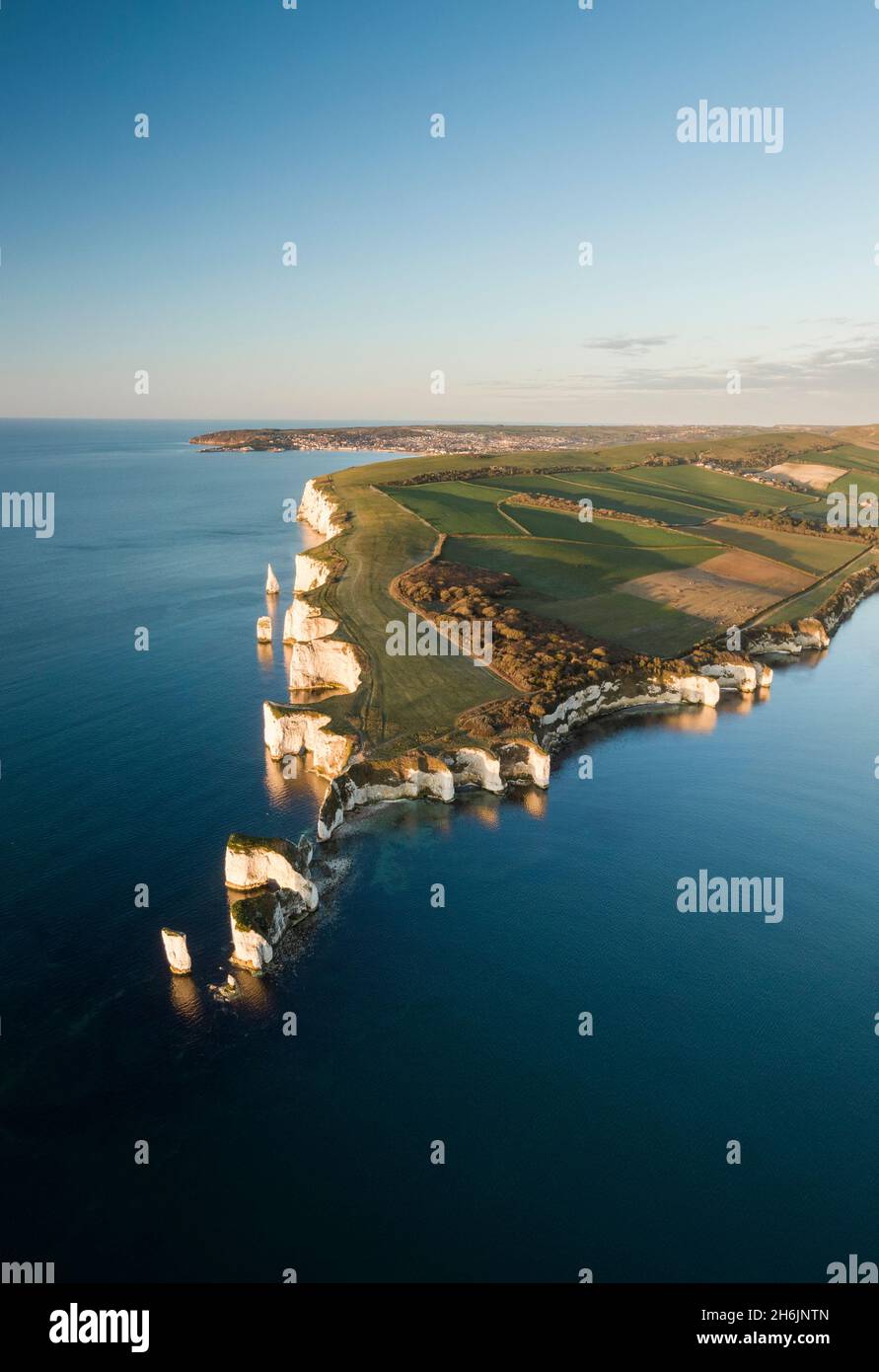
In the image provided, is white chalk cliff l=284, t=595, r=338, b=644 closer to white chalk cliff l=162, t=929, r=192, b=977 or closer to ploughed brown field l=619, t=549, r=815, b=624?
white chalk cliff l=162, t=929, r=192, b=977

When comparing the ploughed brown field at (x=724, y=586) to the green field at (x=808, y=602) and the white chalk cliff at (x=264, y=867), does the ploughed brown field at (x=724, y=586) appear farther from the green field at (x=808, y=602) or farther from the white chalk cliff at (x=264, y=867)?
the white chalk cliff at (x=264, y=867)

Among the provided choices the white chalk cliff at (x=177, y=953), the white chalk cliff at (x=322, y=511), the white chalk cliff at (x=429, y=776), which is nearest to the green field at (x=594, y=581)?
the white chalk cliff at (x=322, y=511)

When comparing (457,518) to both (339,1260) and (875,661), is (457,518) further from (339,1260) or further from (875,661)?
(339,1260)

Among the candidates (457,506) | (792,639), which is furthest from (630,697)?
(457,506)

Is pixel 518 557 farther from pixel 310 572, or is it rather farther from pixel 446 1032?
pixel 446 1032

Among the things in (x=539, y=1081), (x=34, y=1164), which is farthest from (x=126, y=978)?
(x=539, y=1081)
